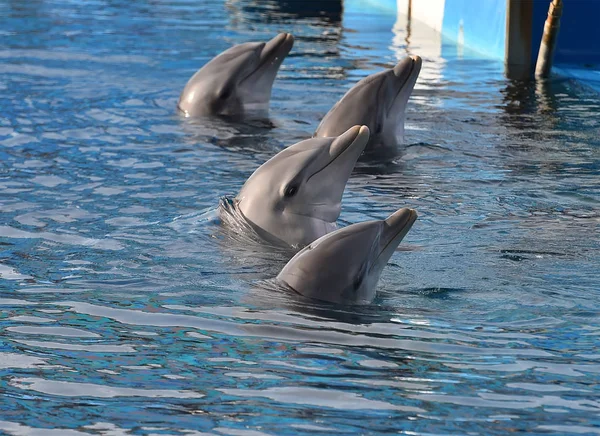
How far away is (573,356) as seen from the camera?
431 cm

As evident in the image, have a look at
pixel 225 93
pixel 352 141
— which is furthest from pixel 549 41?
pixel 352 141

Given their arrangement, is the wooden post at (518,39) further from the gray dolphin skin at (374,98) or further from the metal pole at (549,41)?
the gray dolphin skin at (374,98)

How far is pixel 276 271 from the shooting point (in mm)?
5656

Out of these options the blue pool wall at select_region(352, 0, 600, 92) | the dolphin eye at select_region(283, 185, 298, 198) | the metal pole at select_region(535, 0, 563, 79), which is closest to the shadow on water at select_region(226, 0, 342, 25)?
the blue pool wall at select_region(352, 0, 600, 92)

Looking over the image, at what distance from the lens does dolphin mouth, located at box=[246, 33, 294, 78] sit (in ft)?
34.3

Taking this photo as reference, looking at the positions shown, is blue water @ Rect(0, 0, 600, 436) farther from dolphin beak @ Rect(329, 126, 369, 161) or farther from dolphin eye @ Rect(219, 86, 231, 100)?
dolphin beak @ Rect(329, 126, 369, 161)

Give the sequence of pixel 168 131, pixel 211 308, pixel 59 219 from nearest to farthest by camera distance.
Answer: pixel 211 308
pixel 59 219
pixel 168 131

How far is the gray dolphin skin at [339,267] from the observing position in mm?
4988

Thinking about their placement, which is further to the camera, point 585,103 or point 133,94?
point 133,94

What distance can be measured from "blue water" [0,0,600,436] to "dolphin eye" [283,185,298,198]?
0.42 m

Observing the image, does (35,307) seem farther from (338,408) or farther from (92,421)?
(338,408)

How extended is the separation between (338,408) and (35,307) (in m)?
1.88

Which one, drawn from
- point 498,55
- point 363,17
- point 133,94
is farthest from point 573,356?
point 363,17

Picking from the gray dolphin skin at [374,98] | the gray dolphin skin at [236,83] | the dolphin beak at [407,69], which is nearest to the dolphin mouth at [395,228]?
the gray dolphin skin at [374,98]
